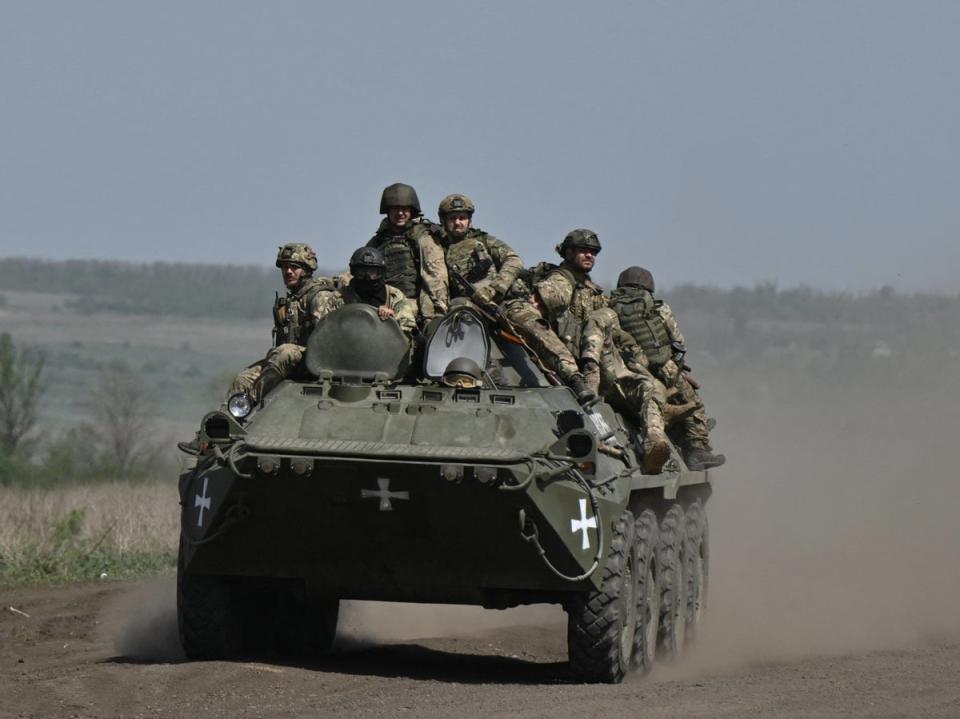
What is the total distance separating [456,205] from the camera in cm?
1684

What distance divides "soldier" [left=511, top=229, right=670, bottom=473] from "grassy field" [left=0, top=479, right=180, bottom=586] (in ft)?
25.1

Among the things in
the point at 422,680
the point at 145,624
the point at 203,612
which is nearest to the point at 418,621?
the point at 145,624

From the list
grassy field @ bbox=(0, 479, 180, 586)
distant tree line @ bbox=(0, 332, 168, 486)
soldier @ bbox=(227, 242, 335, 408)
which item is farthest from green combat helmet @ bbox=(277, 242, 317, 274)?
distant tree line @ bbox=(0, 332, 168, 486)

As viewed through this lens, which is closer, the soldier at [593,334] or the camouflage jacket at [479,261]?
the soldier at [593,334]

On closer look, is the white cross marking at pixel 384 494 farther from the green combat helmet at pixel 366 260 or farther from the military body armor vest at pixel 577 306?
the military body armor vest at pixel 577 306

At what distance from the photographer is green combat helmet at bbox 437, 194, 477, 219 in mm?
16828

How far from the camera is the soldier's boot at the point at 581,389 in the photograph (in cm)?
1496

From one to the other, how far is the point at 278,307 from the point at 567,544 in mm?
3993

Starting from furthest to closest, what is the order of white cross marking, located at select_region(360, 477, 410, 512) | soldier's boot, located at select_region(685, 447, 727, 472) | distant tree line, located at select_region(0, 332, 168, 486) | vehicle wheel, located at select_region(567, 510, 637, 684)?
distant tree line, located at select_region(0, 332, 168, 486) < soldier's boot, located at select_region(685, 447, 727, 472) < vehicle wheel, located at select_region(567, 510, 637, 684) < white cross marking, located at select_region(360, 477, 410, 512)

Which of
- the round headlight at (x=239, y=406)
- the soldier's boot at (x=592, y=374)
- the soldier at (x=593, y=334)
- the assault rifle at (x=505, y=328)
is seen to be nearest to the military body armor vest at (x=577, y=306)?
the soldier at (x=593, y=334)

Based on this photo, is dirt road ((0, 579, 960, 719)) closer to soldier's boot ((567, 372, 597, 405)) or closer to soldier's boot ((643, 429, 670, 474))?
soldier's boot ((643, 429, 670, 474))

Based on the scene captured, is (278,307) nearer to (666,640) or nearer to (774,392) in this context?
(666,640)

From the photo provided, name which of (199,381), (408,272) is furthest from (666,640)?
(199,381)

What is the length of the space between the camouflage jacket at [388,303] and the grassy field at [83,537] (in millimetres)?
7546
